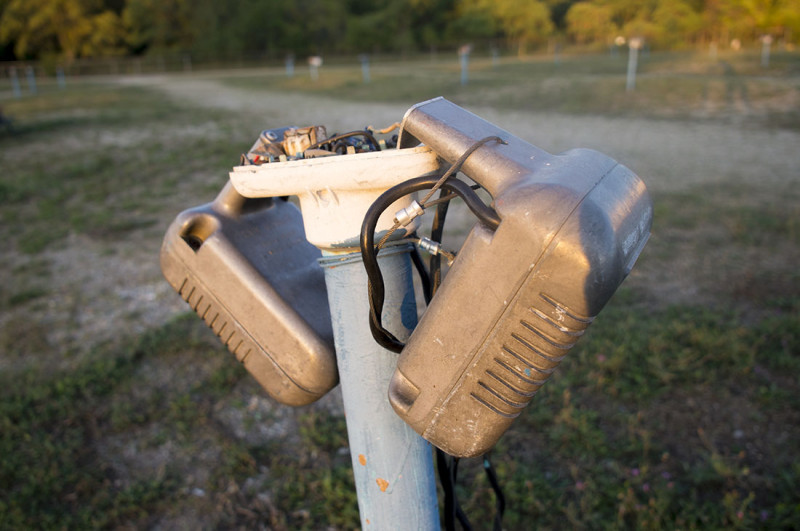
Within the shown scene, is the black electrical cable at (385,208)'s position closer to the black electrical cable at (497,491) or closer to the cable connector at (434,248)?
the cable connector at (434,248)

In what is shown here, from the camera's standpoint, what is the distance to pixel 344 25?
48.9m

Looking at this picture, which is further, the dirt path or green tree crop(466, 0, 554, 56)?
green tree crop(466, 0, 554, 56)

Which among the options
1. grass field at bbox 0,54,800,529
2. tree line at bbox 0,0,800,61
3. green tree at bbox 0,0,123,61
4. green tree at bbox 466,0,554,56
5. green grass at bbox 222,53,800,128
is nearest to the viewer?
grass field at bbox 0,54,800,529

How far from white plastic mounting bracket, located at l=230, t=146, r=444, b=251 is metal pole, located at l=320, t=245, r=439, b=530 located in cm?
5

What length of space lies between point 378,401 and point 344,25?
51.8 metres

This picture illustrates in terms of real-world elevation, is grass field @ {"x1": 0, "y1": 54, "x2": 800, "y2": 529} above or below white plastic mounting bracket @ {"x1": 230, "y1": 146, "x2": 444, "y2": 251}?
below

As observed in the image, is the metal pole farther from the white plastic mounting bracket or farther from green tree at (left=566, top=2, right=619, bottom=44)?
green tree at (left=566, top=2, right=619, bottom=44)

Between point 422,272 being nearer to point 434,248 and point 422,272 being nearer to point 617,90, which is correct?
point 434,248

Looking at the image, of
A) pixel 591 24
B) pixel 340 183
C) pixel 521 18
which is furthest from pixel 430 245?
pixel 521 18

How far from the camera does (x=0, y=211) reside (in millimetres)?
6531

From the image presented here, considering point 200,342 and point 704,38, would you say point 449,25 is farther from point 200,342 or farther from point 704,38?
point 200,342

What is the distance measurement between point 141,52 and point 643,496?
5231cm

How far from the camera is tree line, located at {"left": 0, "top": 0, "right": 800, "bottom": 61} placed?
1681 inches

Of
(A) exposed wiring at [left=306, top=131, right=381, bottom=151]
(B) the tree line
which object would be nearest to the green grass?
(A) exposed wiring at [left=306, top=131, right=381, bottom=151]
